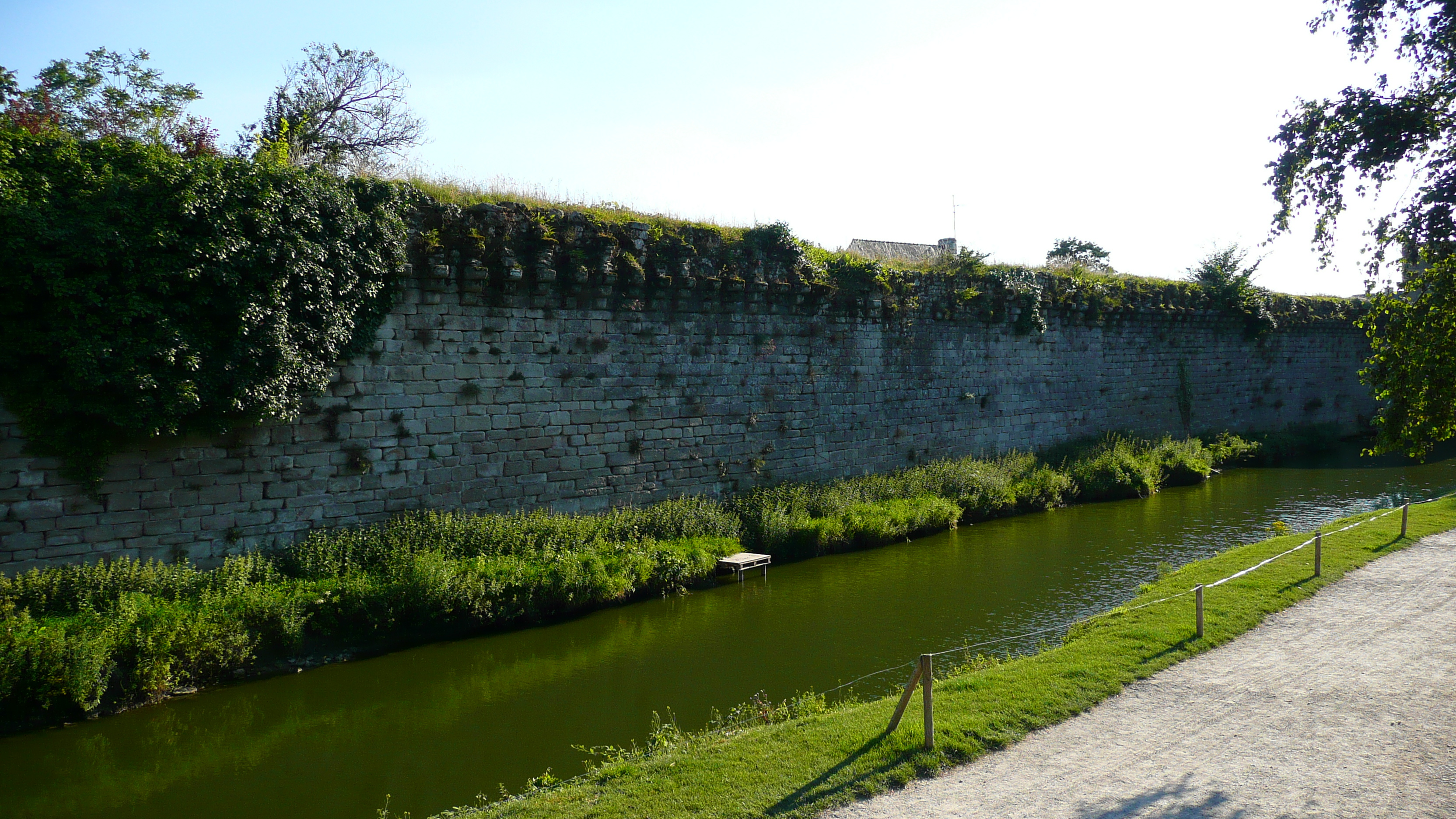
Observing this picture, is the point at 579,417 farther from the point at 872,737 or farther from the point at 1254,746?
the point at 1254,746

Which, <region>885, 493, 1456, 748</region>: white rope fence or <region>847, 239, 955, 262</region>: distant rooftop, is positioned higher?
<region>847, 239, 955, 262</region>: distant rooftop

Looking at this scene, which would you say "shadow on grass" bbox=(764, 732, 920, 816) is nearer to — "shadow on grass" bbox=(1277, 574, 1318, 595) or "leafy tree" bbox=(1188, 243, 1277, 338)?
"shadow on grass" bbox=(1277, 574, 1318, 595)

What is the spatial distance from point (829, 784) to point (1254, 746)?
284 centimetres

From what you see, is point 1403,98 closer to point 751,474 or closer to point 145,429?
point 751,474

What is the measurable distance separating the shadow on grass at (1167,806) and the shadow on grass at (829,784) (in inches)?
45.0

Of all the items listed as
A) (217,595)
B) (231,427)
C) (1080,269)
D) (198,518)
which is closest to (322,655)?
(217,595)

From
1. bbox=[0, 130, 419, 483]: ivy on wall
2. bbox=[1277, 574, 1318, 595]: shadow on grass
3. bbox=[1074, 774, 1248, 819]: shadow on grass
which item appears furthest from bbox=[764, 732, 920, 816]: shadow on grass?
bbox=[0, 130, 419, 483]: ivy on wall

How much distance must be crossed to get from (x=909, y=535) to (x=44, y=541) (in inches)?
481

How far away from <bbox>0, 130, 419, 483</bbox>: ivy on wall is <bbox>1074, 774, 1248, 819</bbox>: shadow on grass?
8828 mm

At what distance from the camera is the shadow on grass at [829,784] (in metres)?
4.89

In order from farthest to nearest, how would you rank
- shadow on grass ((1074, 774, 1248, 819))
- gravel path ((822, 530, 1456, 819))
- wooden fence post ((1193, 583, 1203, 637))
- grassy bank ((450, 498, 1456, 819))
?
wooden fence post ((1193, 583, 1203, 637))
grassy bank ((450, 498, 1456, 819))
gravel path ((822, 530, 1456, 819))
shadow on grass ((1074, 774, 1248, 819))

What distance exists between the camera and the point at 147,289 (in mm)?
8336

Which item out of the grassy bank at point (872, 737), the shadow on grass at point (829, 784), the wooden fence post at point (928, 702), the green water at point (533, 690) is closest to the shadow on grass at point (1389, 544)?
the green water at point (533, 690)

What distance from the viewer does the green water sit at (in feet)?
21.2
